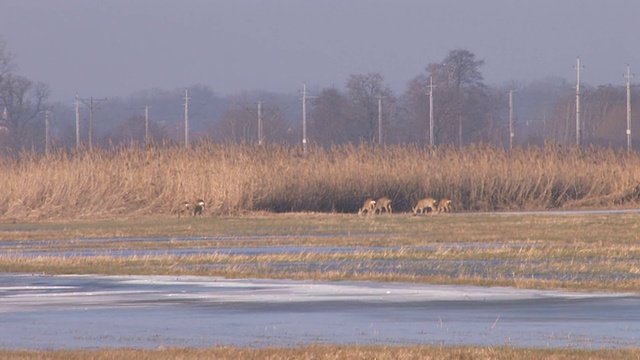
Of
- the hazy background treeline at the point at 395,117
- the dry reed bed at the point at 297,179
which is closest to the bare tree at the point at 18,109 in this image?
the hazy background treeline at the point at 395,117

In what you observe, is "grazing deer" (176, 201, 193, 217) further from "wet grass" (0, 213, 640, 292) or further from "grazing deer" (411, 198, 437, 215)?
"grazing deer" (411, 198, 437, 215)

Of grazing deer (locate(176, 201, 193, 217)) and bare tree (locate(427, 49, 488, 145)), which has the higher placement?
bare tree (locate(427, 49, 488, 145))

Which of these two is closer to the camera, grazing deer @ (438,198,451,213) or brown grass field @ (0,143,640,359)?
brown grass field @ (0,143,640,359)

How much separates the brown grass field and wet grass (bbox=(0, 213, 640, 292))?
0.05 metres

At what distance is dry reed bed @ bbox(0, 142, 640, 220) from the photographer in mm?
42156

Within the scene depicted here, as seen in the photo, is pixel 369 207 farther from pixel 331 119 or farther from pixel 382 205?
pixel 331 119

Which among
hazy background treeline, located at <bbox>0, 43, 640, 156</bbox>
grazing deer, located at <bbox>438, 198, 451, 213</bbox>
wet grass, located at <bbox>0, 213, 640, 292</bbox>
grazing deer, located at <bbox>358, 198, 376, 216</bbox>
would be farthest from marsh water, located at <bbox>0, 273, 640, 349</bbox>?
hazy background treeline, located at <bbox>0, 43, 640, 156</bbox>

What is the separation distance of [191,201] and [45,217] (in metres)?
4.40

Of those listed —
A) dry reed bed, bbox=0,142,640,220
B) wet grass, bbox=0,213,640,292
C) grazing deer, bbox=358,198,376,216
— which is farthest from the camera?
dry reed bed, bbox=0,142,640,220

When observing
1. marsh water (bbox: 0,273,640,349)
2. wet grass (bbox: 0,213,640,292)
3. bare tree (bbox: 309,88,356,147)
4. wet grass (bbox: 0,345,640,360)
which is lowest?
wet grass (bbox: 0,345,640,360)

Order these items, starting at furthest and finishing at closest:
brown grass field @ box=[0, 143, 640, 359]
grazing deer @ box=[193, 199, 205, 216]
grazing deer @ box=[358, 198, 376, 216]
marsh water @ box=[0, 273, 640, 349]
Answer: grazing deer @ box=[358, 198, 376, 216]
grazing deer @ box=[193, 199, 205, 216]
brown grass field @ box=[0, 143, 640, 359]
marsh water @ box=[0, 273, 640, 349]

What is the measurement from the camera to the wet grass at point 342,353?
11.7 metres

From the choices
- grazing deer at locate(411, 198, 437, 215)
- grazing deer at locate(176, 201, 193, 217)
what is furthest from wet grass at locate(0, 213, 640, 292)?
grazing deer at locate(411, 198, 437, 215)

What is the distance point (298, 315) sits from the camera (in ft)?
49.6
